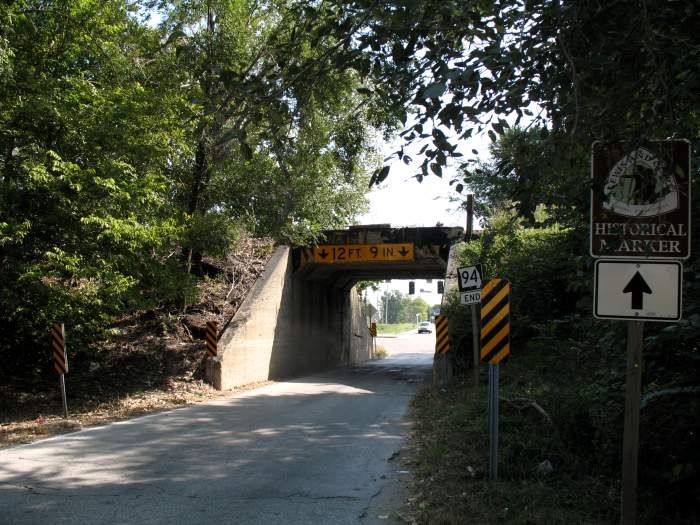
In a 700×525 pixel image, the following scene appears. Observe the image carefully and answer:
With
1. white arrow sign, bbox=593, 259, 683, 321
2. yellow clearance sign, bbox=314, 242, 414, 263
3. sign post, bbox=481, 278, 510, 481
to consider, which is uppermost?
yellow clearance sign, bbox=314, 242, 414, 263

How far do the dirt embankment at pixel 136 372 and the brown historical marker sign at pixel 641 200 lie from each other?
30.0 feet

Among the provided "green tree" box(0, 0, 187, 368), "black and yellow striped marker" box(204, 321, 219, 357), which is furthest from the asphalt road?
"black and yellow striped marker" box(204, 321, 219, 357)

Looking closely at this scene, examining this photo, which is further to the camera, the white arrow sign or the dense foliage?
the dense foliage

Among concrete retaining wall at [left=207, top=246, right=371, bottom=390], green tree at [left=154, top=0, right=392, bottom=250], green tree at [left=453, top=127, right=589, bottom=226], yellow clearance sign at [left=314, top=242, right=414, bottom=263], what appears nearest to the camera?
green tree at [left=453, top=127, right=589, bottom=226]

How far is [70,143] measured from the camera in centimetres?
1227

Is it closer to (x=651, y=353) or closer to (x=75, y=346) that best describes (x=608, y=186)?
(x=651, y=353)

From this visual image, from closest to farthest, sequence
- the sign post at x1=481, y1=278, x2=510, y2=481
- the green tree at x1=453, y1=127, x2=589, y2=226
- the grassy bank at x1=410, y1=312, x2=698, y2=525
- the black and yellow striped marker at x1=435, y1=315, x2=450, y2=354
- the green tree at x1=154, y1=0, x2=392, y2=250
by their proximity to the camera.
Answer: the green tree at x1=453, y1=127, x2=589, y2=226 < the grassy bank at x1=410, y1=312, x2=698, y2=525 < the sign post at x1=481, y1=278, x2=510, y2=481 < the green tree at x1=154, y1=0, x2=392, y2=250 < the black and yellow striped marker at x1=435, y1=315, x2=450, y2=354

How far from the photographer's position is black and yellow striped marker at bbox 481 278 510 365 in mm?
6855

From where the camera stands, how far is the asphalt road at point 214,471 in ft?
18.4

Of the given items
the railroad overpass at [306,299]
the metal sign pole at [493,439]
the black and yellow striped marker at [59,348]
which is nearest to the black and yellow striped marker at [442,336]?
the railroad overpass at [306,299]

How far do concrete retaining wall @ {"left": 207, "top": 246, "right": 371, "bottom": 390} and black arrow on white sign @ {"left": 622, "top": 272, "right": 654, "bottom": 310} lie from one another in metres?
13.8

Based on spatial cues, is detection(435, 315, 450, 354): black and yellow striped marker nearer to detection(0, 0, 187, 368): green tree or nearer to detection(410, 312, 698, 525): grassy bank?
detection(410, 312, 698, 525): grassy bank

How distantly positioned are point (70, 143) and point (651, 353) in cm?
1151

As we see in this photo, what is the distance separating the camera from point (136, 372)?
16609mm
